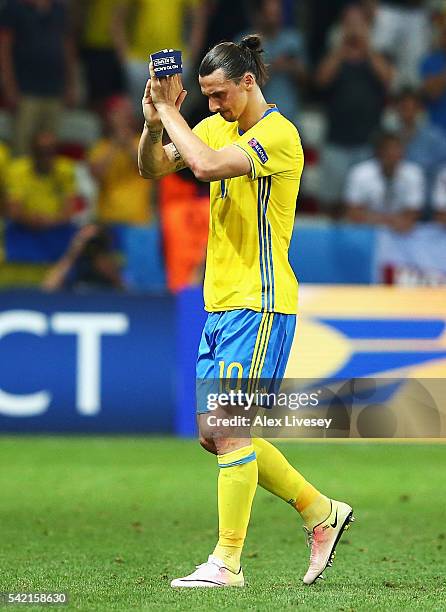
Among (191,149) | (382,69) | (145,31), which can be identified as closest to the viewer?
(191,149)

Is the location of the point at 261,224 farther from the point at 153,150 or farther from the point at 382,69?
the point at 382,69

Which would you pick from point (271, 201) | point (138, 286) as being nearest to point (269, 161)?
point (271, 201)

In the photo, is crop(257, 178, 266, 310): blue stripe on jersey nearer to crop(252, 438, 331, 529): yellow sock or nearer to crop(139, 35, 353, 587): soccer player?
crop(139, 35, 353, 587): soccer player

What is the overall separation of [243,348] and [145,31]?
9.05 metres

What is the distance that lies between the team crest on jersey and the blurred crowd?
6.10 metres

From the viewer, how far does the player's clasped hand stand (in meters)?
5.46

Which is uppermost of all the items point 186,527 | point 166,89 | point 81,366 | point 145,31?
point 145,31

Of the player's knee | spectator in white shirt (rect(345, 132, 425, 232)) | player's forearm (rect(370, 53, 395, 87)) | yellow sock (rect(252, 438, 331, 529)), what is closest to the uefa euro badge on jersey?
the player's knee

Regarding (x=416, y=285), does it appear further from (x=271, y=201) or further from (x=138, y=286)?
(x=271, y=201)

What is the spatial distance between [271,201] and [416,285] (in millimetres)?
6114

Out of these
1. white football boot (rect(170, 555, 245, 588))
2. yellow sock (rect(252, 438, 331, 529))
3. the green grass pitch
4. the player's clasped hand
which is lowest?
the green grass pitch

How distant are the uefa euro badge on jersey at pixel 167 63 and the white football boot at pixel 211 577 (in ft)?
6.67

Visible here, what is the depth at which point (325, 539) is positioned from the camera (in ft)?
19.2

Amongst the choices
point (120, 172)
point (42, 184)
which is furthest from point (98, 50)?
point (42, 184)
